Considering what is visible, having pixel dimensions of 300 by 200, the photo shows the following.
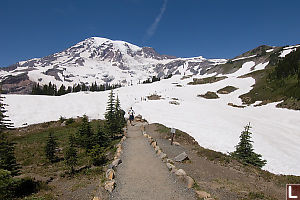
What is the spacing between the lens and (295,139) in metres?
23.2

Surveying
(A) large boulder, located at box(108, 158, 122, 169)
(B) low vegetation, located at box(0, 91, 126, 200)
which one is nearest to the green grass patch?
(A) large boulder, located at box(108, 158, 122, 169)

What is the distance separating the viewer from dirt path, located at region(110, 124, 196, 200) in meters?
8.03

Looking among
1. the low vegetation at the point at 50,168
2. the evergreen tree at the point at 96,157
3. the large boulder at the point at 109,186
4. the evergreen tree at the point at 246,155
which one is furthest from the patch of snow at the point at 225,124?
the large boulder at the point at 109,186

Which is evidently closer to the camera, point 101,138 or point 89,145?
point 89,145

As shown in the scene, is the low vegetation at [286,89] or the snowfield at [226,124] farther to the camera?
the low vegetation at [286,89]

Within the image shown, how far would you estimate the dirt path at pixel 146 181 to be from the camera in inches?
316

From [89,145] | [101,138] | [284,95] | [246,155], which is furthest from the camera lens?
[284,95]

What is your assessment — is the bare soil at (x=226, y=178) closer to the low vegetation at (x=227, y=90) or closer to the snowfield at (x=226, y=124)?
the snowfield at (x=226, y=124)

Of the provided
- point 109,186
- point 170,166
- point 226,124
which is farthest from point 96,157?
point 226,124

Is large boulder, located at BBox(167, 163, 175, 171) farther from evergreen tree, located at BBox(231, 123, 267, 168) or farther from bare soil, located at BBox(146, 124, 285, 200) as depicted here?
evergreen tree, located at BBox(231, 123, 267, 168)

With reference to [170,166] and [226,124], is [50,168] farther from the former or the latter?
[226,124]

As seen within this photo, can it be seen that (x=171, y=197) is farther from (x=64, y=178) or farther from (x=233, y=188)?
(x=64, y=178)

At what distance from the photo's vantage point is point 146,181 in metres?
9.41

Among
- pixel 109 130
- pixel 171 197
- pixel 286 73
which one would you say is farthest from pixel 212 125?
pixel 286 73
